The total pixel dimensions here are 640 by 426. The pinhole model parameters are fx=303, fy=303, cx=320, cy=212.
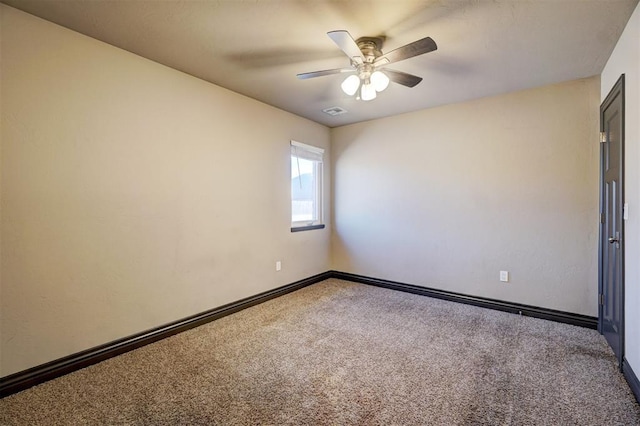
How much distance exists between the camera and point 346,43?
1.93 meters

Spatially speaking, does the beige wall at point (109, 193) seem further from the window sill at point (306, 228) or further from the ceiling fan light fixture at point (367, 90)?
the ceiling fan light fixture at point (367, 90)

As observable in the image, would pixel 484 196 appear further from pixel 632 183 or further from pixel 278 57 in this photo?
pixel 278 57

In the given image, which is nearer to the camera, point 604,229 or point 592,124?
point 604,229

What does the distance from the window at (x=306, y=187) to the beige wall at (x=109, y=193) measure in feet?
2.37

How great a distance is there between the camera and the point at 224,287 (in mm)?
3238

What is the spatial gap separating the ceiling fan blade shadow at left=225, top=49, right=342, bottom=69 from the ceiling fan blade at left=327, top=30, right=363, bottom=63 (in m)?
0.43

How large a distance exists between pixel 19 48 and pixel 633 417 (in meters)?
4.24

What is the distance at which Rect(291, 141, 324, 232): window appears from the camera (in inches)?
165

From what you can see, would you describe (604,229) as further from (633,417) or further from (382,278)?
(382,278)

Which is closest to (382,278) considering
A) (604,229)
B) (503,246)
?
(503,246)

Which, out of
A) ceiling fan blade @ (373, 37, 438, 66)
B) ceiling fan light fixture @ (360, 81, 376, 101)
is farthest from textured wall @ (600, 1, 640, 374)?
ceiling fan light fixture @ (360, 81, 376, 101)

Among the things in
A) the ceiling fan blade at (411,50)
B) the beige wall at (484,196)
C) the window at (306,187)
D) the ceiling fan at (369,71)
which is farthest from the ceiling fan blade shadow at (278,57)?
the beige wall at (484,196)

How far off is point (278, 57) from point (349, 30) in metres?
0.67

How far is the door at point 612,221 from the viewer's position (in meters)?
2.16
